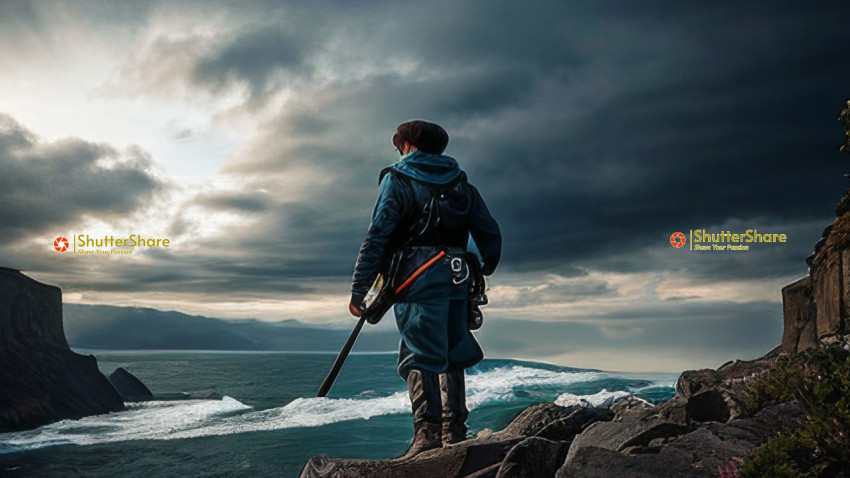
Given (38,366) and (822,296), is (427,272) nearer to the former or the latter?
(822,296)

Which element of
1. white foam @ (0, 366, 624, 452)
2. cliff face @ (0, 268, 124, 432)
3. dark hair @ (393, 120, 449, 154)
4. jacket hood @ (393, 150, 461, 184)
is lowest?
white foam @ (0, 366, 624, 452)

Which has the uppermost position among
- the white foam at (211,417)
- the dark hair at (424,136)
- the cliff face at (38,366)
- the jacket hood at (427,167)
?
the dark hair at (424,136)

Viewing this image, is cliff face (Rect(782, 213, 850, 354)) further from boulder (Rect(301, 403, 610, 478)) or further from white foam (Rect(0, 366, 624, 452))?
white foam (Rect(0, 366, 624, 452))

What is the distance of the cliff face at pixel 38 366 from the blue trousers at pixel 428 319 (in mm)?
46459

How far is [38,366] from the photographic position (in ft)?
149

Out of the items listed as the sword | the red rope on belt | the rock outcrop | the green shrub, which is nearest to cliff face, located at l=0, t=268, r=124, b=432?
the rock outcrop

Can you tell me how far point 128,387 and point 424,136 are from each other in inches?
2804

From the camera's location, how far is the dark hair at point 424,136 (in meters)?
5.48

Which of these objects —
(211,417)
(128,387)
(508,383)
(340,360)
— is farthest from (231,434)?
(340,360)

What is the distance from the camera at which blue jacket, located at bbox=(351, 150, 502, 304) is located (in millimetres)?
5203

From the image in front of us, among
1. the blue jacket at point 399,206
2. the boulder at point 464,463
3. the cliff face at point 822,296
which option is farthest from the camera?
the cliff face at point 822,296

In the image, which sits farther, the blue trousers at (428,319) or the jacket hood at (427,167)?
the jacket hood at (427,167)

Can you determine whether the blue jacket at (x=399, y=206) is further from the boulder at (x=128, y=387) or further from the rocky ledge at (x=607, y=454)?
the boulder at (x=128, y=387)

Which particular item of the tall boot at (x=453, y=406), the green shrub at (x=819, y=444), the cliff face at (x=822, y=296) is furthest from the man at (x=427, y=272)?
the cliff face at (x=822, y=296)
